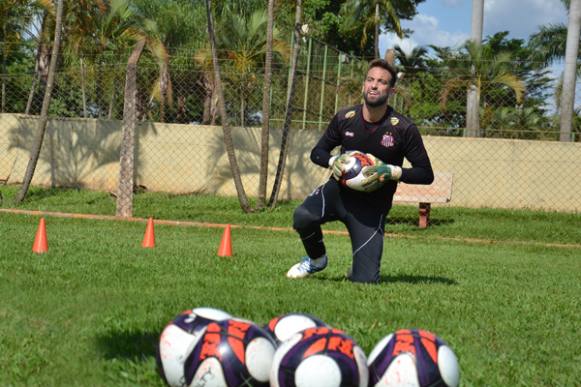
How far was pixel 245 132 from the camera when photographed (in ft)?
64.0

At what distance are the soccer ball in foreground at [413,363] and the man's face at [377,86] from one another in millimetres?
3432

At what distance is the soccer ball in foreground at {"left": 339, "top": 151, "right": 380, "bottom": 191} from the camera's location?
22.4 feet

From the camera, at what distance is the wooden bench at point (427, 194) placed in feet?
53.5

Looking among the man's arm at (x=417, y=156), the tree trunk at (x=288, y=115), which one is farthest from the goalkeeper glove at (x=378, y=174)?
the tree trunk at (x=288, y=115)

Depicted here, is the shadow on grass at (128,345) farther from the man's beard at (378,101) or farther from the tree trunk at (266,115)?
the tree trunk at (266,115)

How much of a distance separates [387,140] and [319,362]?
12.9 feet

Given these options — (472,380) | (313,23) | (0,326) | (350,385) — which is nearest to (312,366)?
(350,385)

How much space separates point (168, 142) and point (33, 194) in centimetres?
356

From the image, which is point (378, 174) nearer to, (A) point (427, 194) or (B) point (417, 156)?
(B) point (417, 156)

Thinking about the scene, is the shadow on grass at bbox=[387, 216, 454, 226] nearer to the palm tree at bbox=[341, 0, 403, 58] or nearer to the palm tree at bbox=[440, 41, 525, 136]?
the palm tree at bbox=[440, 41, 525, 136]

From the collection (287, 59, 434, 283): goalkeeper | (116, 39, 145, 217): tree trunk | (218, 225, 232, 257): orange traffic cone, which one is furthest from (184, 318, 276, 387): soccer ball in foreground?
(116, 39, 145, 217): tree trunk

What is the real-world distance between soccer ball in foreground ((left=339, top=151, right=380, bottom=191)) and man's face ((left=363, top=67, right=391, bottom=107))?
1.63 feet

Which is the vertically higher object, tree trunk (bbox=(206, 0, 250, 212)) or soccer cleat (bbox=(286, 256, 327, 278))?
tree trunk (bbox=(206, 0, 250, 212))

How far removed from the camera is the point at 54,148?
21.3 meters
